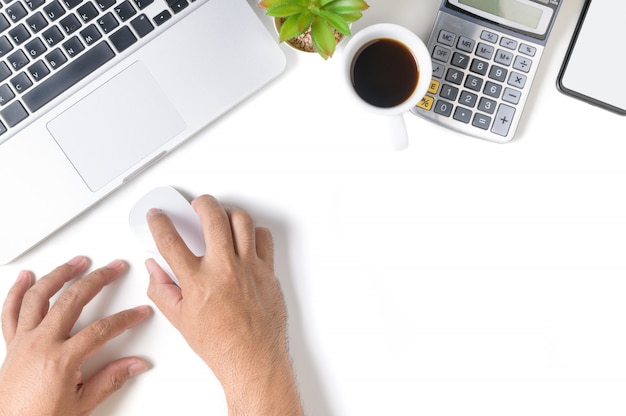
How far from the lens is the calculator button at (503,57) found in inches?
23.7

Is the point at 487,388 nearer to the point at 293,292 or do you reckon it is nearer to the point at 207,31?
the point at 293,292

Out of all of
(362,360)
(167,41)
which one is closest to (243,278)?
(362,360)

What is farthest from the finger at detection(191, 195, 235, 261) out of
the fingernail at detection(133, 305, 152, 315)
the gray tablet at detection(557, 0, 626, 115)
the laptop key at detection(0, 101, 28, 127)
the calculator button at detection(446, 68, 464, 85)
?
the gray tablet at detection(557, 0, 626, 115)

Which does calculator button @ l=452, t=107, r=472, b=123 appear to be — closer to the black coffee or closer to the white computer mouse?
the black coffee

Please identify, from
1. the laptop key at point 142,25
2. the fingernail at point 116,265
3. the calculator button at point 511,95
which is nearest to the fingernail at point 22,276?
the fingernail at point 116,265

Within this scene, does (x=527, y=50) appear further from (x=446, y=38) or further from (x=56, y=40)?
(x=56, y=40)

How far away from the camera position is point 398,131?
22.3 inches

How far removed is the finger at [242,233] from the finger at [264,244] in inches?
0.5

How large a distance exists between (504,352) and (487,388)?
0.18ft

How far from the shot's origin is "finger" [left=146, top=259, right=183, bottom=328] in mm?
610

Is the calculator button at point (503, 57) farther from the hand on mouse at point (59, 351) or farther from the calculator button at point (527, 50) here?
the hand on mouse at point (59, 351)

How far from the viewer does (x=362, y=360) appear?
25.6 inches

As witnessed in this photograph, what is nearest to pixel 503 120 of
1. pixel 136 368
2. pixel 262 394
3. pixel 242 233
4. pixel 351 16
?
pixel 351 16

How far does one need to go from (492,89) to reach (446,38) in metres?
0.09
